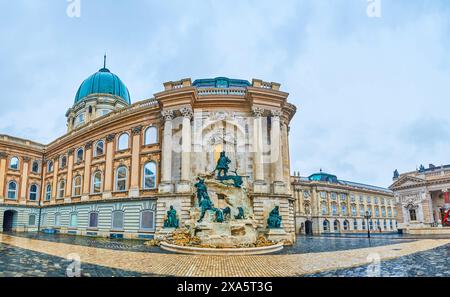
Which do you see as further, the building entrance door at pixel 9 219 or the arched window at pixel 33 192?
the arched window at pixel 33 192

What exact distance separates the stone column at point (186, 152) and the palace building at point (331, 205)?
31254 millimetres

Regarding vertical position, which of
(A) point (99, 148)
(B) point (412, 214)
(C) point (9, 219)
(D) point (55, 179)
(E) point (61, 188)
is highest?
(A) point (99, 148)

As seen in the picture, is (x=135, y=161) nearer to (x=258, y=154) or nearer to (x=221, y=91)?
(x=221, y=91)

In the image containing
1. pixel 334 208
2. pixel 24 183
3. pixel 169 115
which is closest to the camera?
pixel 169 115

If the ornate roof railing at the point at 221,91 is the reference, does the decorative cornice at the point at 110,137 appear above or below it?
below

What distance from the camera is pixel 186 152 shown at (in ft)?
72.7

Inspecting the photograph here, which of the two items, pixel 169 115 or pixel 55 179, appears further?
pixel 55 179

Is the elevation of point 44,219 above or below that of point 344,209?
below

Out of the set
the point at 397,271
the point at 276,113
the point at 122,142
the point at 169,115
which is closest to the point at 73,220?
the point at 122,142

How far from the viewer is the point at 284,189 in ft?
71.6

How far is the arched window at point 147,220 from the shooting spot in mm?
22506

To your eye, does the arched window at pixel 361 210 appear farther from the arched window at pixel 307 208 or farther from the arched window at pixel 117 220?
the arched window at pixel 117 220

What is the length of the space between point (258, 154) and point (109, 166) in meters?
15.2

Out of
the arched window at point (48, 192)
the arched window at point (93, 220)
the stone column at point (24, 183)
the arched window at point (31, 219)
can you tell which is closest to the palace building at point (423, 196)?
the arched window at point (93, 220)
